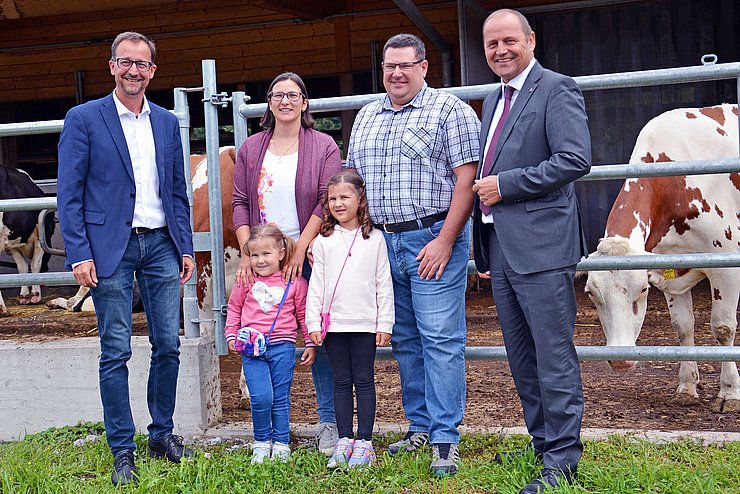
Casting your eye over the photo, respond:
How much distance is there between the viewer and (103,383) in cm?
350

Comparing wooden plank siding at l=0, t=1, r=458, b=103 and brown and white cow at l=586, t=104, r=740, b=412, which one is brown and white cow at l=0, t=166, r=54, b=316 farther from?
brown and white cow at l=586, t=104, r=740, b=412

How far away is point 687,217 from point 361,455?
2923 millimetres

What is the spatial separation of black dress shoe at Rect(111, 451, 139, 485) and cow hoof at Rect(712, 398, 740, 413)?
3259 millimetres

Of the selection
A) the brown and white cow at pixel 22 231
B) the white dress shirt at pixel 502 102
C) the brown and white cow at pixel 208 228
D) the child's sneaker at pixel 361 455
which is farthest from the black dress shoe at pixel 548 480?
the brown and white cow at pixel 22 231

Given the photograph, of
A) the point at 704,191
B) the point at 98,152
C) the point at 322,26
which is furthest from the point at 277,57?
the point at 98,152

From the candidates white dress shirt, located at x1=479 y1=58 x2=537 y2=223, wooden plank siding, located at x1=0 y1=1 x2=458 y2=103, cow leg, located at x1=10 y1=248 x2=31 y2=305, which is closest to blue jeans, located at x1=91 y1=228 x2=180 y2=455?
white dress shirt, located at x1=479 y1=58 x2=537 y2=223

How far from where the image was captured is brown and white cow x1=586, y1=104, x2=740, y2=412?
504 cm

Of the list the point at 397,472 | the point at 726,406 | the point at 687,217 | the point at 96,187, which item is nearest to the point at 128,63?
the point at 96,187

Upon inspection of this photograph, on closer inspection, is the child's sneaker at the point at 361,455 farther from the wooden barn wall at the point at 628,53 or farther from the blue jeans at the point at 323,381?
the wooden barn wall at the point at 628,53

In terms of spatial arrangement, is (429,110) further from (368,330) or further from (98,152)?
(98,152)

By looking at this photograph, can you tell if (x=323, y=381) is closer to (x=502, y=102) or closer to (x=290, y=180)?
(x=290, y=180)

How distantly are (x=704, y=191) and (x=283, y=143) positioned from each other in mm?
2980

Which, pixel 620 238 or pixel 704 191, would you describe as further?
pixel 704 191

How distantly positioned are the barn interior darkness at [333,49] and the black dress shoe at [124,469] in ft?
→ 21.4
